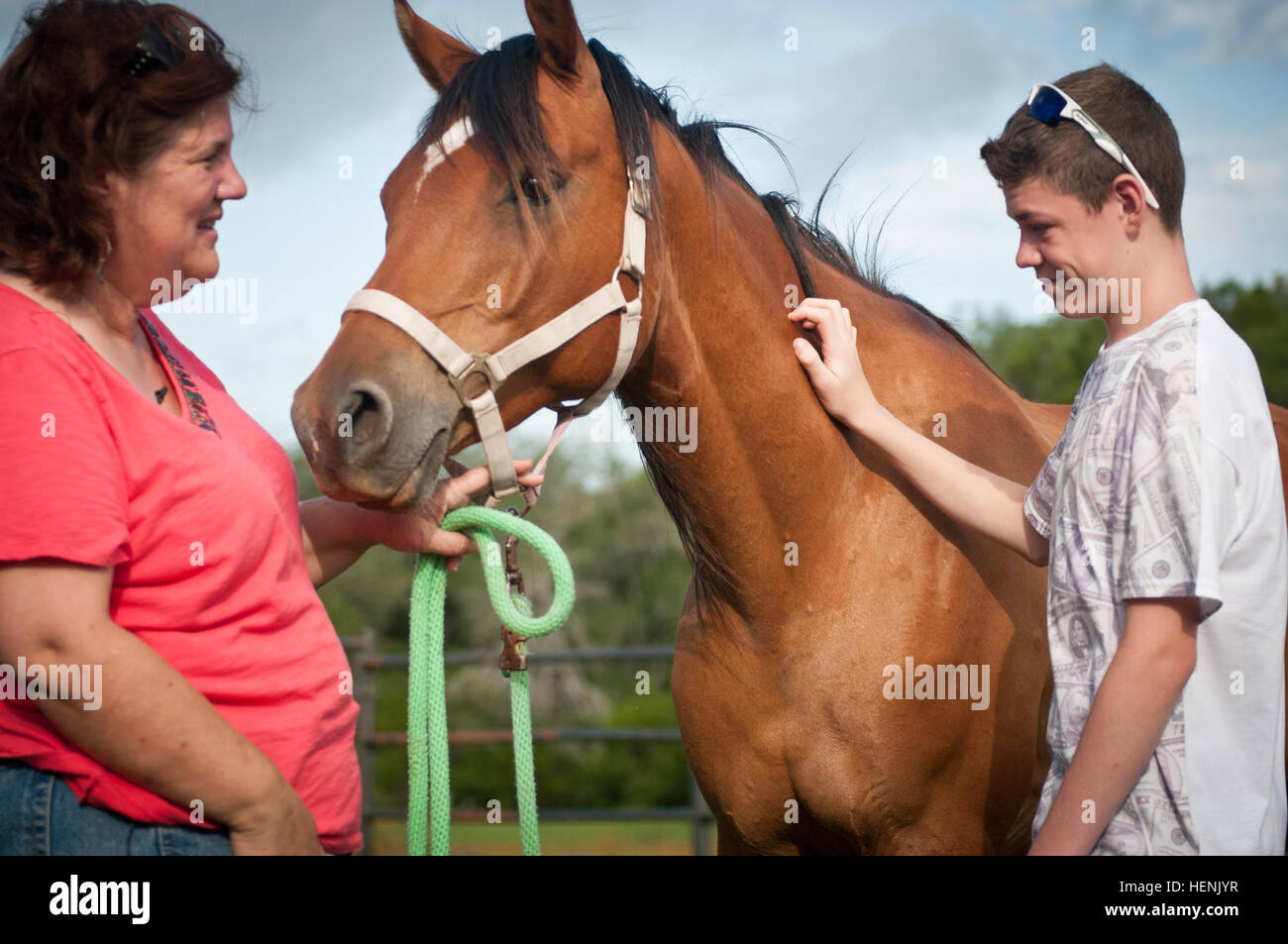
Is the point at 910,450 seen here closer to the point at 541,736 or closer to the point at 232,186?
the point at 232,186

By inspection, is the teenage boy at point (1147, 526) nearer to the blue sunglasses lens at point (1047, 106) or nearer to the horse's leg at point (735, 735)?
the blue sunglasses lens at point (1047, 106)

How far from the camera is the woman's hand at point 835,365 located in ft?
7.47

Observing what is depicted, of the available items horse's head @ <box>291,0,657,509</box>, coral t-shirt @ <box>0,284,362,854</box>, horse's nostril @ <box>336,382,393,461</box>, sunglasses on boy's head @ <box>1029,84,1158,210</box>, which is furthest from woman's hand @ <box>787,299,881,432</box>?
coral t-shirt @ <box>0,284,362,854</box>

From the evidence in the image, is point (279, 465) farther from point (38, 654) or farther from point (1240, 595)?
point (1240, 595)

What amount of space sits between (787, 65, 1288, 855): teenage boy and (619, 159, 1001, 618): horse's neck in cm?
61

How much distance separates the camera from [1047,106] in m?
1.78

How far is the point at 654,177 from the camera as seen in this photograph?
83.7 inches

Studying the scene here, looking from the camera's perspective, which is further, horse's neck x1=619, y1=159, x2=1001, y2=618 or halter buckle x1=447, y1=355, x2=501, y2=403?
horse's neck x1=619, y1=159, x2=1001, y2=618

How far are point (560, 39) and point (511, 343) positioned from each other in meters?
0.65

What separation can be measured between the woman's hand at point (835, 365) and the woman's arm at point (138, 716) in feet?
4.67

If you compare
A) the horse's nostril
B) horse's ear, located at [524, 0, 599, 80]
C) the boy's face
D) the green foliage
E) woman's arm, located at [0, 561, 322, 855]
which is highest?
the green foliage

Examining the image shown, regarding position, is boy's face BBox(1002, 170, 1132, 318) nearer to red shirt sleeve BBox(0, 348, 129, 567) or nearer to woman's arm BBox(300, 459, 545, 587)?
woman's arm BBox(300, 459, 545, 587)

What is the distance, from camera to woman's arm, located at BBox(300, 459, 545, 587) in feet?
6.43
